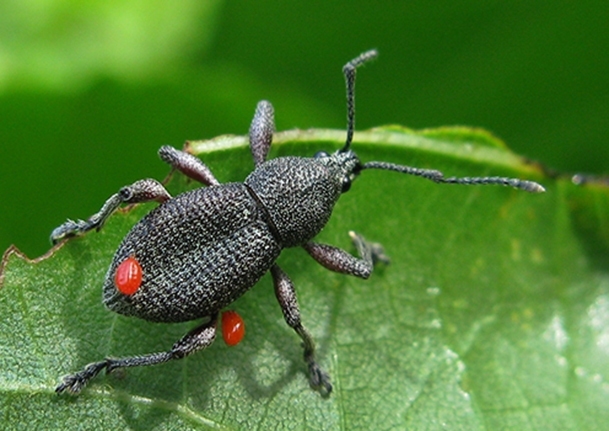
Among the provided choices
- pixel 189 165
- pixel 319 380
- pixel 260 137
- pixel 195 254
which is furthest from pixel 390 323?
pixel 189 165

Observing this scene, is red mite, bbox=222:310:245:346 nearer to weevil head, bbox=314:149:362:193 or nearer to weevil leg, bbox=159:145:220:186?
weevil leg, bbox=159:145:220:186

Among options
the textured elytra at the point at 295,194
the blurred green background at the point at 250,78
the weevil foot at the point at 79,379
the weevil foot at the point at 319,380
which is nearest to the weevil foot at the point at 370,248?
the textured elytra at the point at 295,194

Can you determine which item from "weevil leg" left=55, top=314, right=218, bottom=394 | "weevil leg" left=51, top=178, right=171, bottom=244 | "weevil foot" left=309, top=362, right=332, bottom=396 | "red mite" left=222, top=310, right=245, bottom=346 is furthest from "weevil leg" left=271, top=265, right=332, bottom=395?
"weevil leg" left=51, top=178, right=171, bottom=244

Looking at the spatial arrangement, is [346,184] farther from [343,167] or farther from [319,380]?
[319,380]

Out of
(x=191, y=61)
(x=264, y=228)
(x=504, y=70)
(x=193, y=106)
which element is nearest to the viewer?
(x=264, y=228)

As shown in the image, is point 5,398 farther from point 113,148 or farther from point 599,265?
point 599,265

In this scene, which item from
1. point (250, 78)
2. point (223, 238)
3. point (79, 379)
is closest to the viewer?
point (79, 379)

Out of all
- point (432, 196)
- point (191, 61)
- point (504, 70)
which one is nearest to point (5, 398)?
point (432, 196)
